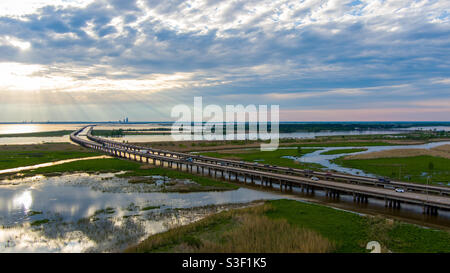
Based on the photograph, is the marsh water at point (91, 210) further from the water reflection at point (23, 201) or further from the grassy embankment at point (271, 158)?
the grassy embankment at point (271, 158)

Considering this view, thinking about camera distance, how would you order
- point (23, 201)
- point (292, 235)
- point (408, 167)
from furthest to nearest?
point (408, 167) → point (23, 201) → point (292, 235)

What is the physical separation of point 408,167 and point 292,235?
47900mm

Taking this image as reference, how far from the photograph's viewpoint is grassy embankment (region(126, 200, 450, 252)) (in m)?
20.0

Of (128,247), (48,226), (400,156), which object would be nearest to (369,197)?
(128,247)

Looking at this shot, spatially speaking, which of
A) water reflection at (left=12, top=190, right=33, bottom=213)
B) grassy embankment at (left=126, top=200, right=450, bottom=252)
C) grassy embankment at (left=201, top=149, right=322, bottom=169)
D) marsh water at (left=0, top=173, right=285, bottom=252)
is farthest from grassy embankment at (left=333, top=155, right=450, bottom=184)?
water reflection at (left=12, top=190, right=33, bottom=213)

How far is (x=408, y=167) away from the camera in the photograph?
56938 millimetres

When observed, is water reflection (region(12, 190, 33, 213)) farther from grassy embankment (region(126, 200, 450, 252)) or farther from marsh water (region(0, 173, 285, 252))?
grassy embankment (region(126, 200, 450, 252))

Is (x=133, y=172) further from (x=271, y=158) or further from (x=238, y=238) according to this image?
(x=238, y=238)

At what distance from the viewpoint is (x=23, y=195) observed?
37.1m

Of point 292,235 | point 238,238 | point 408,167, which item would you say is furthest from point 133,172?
point 408,167

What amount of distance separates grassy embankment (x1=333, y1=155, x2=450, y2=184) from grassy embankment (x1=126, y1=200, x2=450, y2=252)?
25363mm

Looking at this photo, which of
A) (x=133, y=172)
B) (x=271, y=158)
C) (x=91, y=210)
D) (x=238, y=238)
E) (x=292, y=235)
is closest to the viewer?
(x=238, y=238)
